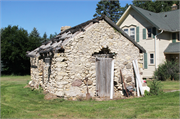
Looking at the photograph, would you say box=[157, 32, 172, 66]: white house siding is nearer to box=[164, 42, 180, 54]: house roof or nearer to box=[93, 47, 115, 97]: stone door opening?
box=[164, 42, 180, 54]: house roof

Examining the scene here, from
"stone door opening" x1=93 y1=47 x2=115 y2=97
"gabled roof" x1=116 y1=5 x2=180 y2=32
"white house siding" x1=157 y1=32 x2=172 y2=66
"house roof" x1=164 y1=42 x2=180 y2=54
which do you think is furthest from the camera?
"gabled roof" x1=116 y1=5 x2=180 y2=32

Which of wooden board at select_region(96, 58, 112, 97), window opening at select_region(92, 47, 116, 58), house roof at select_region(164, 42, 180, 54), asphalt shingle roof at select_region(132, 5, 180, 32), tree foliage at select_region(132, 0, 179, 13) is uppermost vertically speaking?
tree foliage at select_region(132, 0, 179, 13)

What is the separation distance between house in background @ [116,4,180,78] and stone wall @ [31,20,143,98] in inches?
324

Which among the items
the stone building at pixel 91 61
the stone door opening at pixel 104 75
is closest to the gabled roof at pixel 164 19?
the stone building at pixel 91 61

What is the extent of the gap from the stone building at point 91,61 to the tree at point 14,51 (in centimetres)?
1516

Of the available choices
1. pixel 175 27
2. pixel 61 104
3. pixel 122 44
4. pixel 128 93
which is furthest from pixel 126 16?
pixel 61 104

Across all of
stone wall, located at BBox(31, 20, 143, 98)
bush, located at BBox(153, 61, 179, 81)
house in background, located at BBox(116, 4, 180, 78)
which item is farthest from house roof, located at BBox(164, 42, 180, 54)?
stone wall, located at BBox(31, 20, 143, 98)

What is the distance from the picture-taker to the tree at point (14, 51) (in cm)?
2336

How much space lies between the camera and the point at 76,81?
8336mm

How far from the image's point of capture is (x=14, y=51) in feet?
76.6

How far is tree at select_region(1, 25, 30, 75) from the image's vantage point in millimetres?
23359

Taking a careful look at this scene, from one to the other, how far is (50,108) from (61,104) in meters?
0.66

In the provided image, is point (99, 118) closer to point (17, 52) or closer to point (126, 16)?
point (126, 16)

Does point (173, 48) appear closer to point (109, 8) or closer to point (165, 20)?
point (165, 20)
